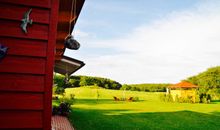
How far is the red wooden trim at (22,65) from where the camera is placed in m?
3.09

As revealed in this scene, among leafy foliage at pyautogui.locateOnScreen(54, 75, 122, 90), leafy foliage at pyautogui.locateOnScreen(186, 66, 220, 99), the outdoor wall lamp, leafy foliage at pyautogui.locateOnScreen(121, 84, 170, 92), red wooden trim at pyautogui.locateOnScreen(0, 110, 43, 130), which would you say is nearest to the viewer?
red wooden trim at pyautogui.locateOnScreen(0, 110, 43, 130)

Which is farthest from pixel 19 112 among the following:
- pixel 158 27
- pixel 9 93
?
pixel 158 27

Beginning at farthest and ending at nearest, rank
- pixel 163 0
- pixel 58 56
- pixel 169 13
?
pixel 169 13 < pixel 163 0 < pixel 58 56

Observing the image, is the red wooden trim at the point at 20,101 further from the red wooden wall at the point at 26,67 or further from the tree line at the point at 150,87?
the tree line at the point at 150,87

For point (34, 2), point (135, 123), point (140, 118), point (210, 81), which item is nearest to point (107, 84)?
point (210, 81)

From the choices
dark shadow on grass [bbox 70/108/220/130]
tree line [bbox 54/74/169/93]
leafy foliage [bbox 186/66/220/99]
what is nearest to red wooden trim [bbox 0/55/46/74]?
dark shadow on grass [bbox 70/108/220/130]

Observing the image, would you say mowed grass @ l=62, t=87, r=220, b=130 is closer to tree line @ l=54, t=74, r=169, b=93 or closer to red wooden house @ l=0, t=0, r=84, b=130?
red wooden house @ l=0, t=0, r=84, b=130

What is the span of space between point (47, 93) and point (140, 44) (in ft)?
122

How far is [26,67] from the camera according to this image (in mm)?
3137

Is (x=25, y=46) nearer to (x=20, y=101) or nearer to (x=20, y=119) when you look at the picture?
(x=20, y=101)

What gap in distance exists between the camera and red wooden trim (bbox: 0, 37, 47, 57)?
3.11m

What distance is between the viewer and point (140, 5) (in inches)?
1046

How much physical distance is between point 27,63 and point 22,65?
56mm

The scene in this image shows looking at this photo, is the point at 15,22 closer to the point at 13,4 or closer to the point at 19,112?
the point at 13,4
